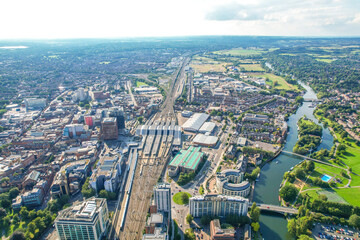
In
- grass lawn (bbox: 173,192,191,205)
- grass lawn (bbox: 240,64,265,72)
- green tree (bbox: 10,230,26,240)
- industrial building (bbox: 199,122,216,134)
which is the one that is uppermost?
grass lawn (bbox: 240,64,265,72)

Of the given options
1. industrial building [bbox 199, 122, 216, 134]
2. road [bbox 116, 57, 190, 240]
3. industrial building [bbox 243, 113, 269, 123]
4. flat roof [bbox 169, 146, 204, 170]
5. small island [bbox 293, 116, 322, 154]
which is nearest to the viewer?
road [bbox 116, 57, 190, 240]

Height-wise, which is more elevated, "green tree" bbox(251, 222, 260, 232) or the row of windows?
the row of windows

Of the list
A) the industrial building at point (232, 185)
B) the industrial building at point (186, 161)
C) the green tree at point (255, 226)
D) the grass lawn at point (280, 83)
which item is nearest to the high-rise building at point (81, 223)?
the industrial building at point (186, 161)

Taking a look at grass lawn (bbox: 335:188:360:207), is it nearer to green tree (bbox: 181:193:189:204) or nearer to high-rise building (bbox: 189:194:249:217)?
high-rise building (bbox: 189:194:249:217)

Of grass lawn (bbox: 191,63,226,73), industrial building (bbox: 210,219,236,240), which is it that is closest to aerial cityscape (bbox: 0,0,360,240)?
industrial building (bbox: 210,219,236,240)

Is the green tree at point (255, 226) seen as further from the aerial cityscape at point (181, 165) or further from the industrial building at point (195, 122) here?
the industrial building at point (195, 122)

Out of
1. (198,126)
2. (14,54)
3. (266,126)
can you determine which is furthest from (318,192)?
(14,54)

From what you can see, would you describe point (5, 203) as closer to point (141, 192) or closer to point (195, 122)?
point (141, 192)

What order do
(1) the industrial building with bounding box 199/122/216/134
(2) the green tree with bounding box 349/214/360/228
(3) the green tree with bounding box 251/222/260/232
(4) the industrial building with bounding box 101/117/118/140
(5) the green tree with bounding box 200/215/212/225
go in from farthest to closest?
(1) the industrial building with bounding box 199/122/216/134, (4) the industrial building with bounding box 101/117/118/140, (2) the green tree with bounding box 349/214/360/228, (5) the green tree with bounding box 200/215/212/225, (3) the green tree with bounding box 251/222/260/232
